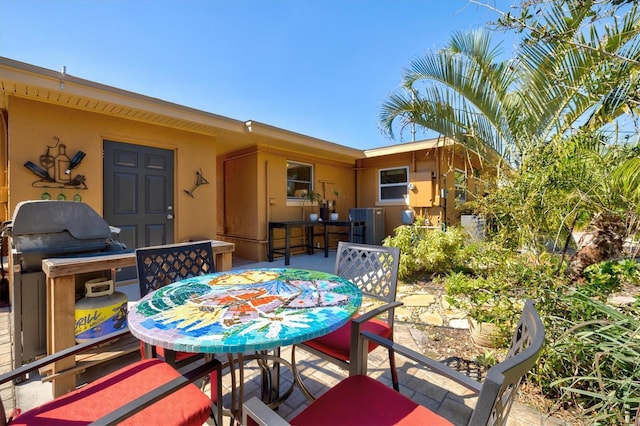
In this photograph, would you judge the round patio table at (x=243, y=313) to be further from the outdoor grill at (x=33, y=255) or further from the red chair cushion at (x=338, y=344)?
the outdoor grill at (x=33, y=255)

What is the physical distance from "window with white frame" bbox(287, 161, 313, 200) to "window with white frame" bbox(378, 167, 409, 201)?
2.27 m

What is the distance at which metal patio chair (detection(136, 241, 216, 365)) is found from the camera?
5.69 ft

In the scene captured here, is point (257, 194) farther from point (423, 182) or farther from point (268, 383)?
point (268, 383)

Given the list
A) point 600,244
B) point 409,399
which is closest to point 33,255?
point 409,399

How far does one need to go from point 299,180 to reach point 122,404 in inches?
257

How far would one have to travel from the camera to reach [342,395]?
44.0 inches

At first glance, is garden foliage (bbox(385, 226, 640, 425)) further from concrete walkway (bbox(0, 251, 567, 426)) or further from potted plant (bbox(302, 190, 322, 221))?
potted plant (bbox(302, 190, 322, 221))

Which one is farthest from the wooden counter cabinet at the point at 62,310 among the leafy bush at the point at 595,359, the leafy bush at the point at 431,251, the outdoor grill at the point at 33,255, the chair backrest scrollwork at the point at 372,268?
the leafy bush at the point at 431,251

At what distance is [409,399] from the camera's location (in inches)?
42.5

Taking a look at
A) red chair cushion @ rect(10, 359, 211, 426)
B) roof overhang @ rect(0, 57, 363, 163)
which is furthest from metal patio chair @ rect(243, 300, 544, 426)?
roof overhang @ rect(0, 57, 363, 163)

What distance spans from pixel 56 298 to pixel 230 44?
5.54m

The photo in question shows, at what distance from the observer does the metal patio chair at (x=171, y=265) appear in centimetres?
174

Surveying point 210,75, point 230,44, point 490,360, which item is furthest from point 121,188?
point 490,360

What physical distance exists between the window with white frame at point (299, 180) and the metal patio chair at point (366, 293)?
510 centimetres
